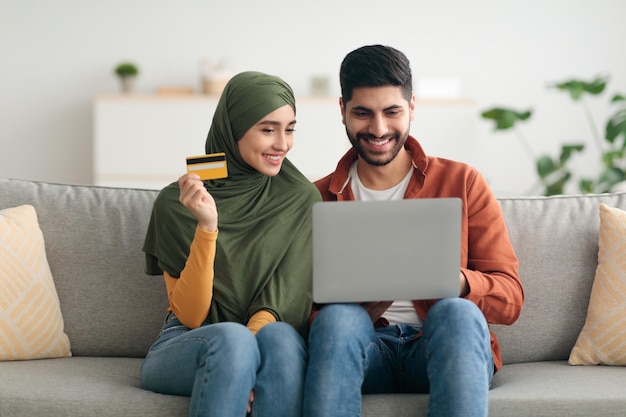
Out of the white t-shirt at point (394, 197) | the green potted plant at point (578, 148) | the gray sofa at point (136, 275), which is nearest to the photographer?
the white t-shirt at point (394, 197)

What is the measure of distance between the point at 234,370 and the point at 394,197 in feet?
2.28

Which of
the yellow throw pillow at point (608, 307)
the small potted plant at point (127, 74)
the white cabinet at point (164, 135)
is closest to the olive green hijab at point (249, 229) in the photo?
the yellow throw pillow at point (608, 307)

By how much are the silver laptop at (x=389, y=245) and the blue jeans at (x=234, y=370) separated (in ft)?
0.59

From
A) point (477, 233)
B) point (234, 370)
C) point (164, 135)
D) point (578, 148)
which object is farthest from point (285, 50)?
point (234, 370)

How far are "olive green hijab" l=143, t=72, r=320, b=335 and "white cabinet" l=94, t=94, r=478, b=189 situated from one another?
3242mm

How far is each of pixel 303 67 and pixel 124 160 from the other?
135 cm

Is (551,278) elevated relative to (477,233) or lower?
lower

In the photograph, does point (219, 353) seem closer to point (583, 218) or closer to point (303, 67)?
point (583, 218)

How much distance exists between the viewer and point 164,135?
547 centimetres

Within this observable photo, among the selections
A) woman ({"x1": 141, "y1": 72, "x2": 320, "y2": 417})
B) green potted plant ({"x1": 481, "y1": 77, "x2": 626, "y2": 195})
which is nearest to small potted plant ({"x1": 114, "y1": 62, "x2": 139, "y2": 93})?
green potted plant ({"x1": 481, "y1": 77, "x2": 626, "y2": 195})

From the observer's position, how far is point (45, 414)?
1.90 metres

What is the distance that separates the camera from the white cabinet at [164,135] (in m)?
5.46

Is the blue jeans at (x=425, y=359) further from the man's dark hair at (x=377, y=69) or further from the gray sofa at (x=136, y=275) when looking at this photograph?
the man's dark hair at (x=377, y=69)

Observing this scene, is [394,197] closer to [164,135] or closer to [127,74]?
[164,135]
